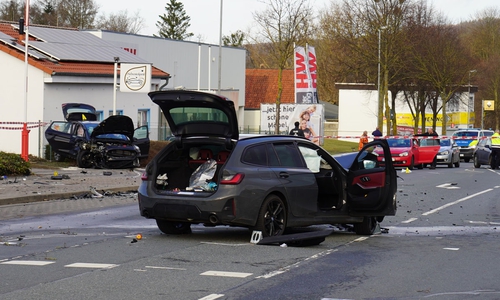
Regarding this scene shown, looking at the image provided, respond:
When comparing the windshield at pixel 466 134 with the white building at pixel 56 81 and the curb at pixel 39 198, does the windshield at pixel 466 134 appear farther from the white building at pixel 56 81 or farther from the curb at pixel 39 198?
the curb at pixel 39 198

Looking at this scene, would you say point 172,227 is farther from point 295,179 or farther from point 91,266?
point 91,266

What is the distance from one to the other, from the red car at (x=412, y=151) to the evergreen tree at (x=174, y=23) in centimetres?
6752

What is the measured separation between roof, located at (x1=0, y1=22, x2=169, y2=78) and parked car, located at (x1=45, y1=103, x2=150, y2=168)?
394cm

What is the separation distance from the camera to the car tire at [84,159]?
2862 centimetres

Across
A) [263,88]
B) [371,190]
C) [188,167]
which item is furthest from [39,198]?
[263,88]

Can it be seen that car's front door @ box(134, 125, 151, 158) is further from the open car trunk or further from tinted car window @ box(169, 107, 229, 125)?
tinted car window @ box(169, 107, 229, 125)

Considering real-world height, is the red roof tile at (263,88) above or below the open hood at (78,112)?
above

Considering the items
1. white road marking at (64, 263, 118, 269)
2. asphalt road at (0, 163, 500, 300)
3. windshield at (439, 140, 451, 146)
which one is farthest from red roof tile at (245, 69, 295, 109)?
white road marking at (64, 263, 118, 269)

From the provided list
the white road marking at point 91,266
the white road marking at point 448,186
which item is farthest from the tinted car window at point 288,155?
the white road marking at point 448,186

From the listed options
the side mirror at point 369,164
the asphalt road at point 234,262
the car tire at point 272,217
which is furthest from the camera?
the side mirror at point 369,164

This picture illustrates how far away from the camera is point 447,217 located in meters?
15.8

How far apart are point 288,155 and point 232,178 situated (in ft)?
4.27

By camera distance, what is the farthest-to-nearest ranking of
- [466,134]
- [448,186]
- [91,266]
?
[466,134]
[448,186]
[91,266]

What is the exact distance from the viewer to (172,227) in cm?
1216
